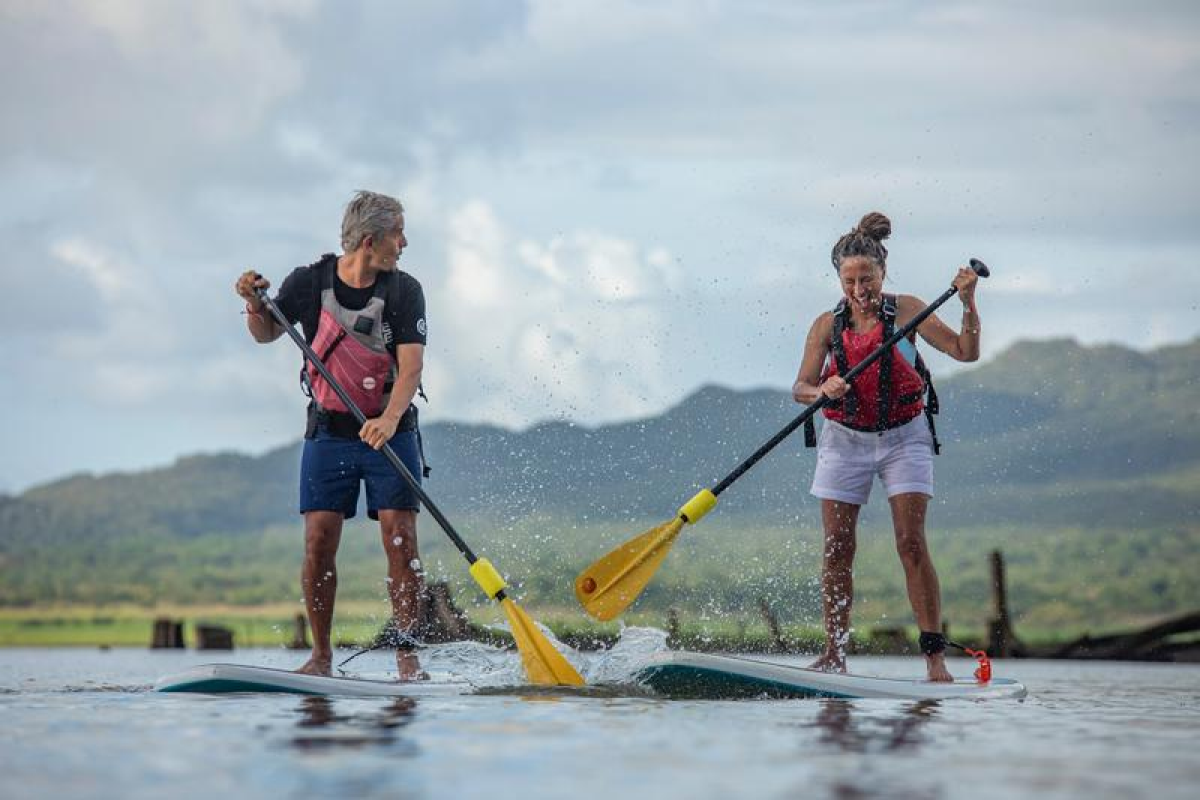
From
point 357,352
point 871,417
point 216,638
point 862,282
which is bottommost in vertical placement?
point 216,638

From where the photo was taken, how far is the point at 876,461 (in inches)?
385

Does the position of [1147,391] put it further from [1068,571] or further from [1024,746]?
[1024,746]

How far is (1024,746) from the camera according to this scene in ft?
23.5

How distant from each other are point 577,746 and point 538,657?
292cm

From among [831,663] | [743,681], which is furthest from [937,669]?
[743,681]

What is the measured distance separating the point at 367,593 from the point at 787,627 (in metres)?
85.3

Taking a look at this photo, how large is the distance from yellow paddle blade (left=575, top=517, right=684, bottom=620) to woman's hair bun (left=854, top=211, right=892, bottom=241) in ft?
5.55

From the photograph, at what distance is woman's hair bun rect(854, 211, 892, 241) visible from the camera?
9.92 meters

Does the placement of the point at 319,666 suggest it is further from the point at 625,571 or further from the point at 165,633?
the point at 165,633

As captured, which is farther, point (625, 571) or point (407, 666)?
point (625, 571)

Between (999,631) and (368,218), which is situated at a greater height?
(368,218)

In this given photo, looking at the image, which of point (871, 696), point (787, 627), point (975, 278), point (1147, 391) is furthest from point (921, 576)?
point (1147, 391)

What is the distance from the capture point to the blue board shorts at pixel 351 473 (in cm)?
944

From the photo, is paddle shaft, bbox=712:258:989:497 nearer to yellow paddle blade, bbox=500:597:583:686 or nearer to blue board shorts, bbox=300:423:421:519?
yellow paddle blade, bbox=500:597:583:686
